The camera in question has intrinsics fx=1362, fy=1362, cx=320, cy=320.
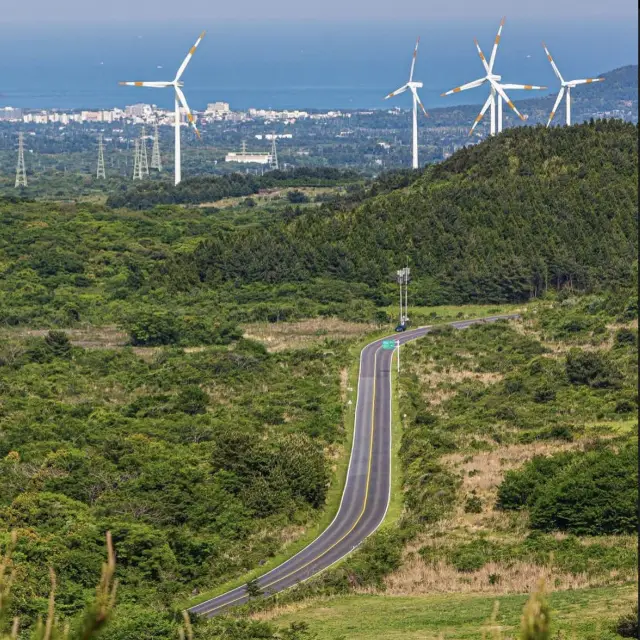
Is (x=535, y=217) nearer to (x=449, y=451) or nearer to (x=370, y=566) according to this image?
(x=449, y=451)

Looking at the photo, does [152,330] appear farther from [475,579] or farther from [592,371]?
[475,579]

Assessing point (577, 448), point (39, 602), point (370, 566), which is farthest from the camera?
point (577, 448)

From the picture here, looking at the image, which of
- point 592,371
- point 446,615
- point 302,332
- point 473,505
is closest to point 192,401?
point 592,371

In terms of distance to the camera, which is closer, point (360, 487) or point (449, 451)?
point (360, 487)

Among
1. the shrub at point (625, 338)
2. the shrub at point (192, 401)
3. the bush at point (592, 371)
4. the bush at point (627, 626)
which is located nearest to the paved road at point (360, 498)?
the shrub at point (192, 401)

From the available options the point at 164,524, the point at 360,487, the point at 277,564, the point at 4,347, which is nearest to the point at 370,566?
the point at 277,564

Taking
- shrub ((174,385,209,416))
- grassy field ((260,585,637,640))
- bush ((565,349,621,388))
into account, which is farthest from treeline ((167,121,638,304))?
grassy field ((260,585,637,640))

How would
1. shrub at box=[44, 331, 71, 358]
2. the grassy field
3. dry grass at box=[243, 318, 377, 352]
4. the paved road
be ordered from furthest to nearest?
dry grass at box=[243, 318, 377, 352] → shrub at box=[44, 331, 71, 358] → the paved road → the grassy field

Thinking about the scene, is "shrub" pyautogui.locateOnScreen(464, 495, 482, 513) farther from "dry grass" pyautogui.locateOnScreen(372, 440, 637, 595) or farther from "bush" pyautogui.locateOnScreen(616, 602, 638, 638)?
"bush" pyautogui.locateOnScreen(616, 602, 638, 638)
